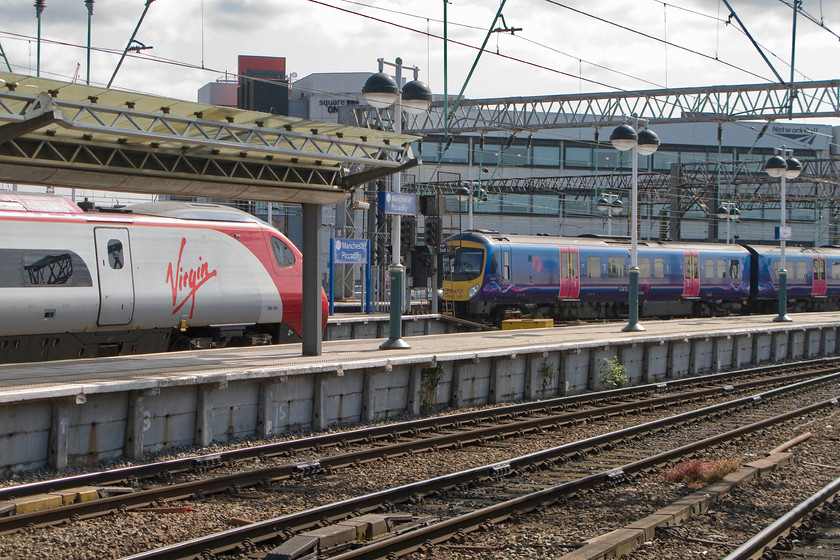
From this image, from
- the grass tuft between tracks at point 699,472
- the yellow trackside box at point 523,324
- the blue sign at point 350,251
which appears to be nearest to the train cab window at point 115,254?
the grass tuft between tracks at point 699,472

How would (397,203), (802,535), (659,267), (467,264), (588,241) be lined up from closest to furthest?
(802,535), (397,203), (467,264), (588,241), (659,267)

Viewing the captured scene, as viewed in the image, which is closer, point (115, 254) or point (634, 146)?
point (115, 254)

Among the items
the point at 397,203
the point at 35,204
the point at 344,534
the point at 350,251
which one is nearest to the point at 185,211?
the point at 35,204

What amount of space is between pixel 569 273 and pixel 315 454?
71.4 feet

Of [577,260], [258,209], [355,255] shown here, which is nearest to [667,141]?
[258,209]

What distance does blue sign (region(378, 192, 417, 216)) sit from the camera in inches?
757

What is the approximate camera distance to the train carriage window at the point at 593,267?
33.8 meters

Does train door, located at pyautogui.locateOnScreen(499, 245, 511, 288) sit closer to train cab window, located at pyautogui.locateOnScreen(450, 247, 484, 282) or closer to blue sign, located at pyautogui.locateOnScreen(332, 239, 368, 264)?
train cab window, located at pyautogui.locateOnScreen(450, 247, 484, 282)

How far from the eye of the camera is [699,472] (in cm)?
1112

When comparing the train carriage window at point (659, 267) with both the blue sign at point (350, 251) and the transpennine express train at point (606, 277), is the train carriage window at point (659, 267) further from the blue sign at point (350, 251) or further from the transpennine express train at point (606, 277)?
the blue sign at point (350, 251)

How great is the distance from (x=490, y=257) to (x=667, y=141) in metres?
54.9

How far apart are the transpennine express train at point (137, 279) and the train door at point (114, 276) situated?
2 cm

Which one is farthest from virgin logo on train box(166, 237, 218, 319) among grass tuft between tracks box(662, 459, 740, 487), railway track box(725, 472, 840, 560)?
railway track box(725, 472, 840, 560)

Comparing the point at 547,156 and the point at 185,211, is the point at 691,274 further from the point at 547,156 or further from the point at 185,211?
the point at 547,156
